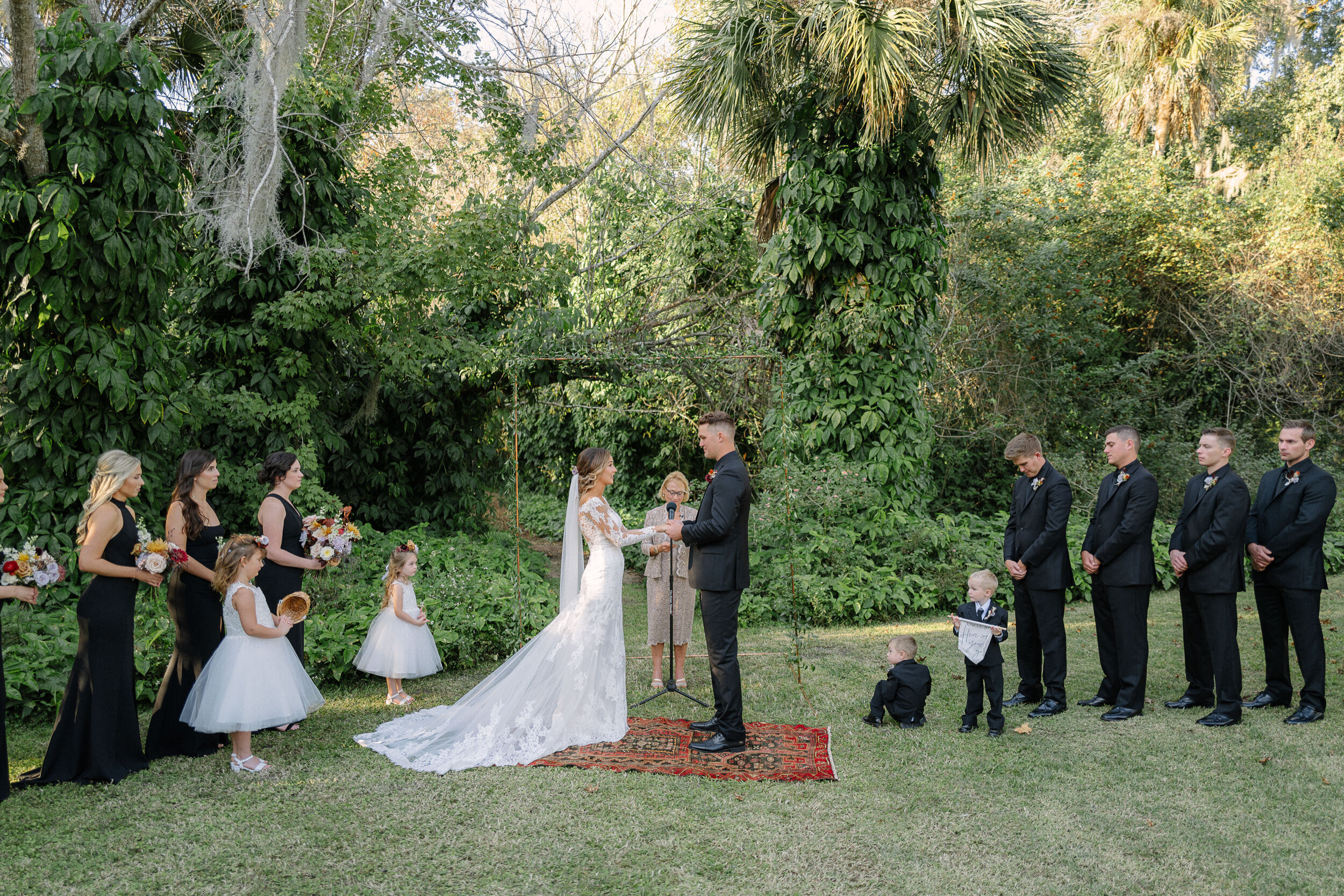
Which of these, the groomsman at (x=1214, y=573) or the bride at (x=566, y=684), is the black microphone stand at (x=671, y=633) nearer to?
the bride at (x=566, y=684)

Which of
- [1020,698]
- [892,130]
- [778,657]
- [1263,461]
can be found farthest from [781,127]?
[1263,461]

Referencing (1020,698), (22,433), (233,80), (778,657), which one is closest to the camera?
(1020,698)

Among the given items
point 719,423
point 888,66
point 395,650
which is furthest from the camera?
point 888,66

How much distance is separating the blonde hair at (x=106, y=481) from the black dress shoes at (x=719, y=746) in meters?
3.48

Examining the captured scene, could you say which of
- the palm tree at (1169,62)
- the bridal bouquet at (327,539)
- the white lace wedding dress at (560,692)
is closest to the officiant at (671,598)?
the white lace wedding dress at (560,692)

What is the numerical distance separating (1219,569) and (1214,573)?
0.04m

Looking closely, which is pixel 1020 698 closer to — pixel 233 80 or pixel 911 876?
pixel 911 876

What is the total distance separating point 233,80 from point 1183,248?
13704mm

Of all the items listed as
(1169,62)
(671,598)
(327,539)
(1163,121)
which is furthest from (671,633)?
(1169,62)

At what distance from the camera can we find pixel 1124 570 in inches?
234

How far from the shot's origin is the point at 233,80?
875 centimetres

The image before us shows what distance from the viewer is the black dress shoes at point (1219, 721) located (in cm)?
562

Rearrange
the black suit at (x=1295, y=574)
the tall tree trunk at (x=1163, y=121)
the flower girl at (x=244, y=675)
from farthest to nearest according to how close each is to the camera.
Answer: the tall tree trunk at (x=1163, y=121), the black suit at (x=1295, y=574), the flower girl at (x=244, y=675)

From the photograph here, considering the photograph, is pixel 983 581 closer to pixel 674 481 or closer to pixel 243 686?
→ pixel 674 481
